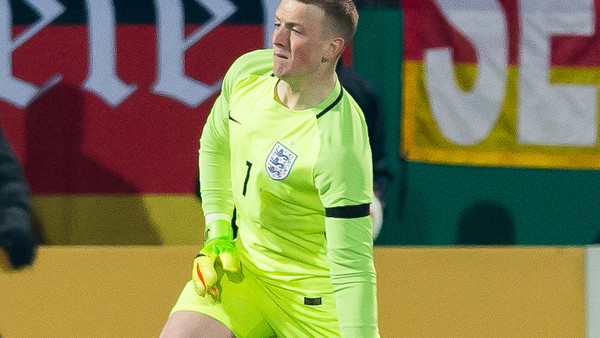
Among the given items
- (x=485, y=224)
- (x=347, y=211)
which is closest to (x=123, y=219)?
(x=485, y=224)

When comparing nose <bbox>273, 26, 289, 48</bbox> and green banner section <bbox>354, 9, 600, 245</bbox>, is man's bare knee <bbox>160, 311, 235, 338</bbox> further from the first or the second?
green banner section <bbox>354, 9, 600, 245</bbox>

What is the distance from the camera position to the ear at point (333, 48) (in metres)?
2.93

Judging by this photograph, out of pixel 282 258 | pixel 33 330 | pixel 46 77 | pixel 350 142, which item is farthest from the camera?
pixel 46 77

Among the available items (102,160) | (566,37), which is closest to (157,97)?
(102,160)

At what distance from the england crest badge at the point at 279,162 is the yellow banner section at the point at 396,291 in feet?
6.07

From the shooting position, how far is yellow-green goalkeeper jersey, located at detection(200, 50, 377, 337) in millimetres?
2844

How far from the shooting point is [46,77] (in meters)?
5.21

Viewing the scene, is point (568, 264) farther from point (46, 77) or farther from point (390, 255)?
point (46, 77)

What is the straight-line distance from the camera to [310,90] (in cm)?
295

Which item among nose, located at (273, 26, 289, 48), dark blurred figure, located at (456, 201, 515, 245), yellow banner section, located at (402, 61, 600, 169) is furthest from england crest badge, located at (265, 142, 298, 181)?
dark blurred figure, located at (456, 201, 515, 245)

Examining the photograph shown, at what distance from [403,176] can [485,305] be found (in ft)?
2.60

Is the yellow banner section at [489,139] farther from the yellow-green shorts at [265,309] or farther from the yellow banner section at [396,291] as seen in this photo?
the yellow-green shorts at [265,309]

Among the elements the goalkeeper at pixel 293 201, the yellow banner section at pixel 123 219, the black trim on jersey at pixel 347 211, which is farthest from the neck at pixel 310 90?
the yellow banner section at pixel 123 219

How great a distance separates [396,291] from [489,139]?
1019mm
